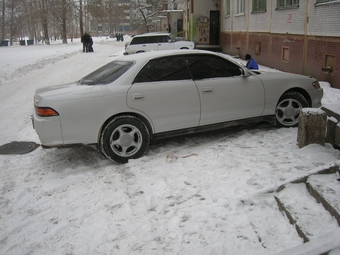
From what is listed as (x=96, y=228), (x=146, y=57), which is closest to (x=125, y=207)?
(x=96, y=228)

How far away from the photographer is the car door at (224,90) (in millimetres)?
5328

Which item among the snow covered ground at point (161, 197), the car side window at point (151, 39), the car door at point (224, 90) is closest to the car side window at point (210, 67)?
the car door at point (224, 90)

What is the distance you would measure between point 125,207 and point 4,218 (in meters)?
1.33

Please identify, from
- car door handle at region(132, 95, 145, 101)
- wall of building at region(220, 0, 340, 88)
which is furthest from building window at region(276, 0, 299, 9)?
car door handle at region(132, 95, 145, 101)

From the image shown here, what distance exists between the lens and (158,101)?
16.4 feet

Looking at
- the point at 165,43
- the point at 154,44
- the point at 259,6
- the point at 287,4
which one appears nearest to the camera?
the point at 287,4

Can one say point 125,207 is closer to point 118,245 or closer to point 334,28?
point 118,245

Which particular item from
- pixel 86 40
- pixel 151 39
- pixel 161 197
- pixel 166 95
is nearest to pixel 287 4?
pixel 151 39

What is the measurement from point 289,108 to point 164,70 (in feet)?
7.83

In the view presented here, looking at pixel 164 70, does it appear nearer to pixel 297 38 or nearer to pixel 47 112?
pixel 47 112

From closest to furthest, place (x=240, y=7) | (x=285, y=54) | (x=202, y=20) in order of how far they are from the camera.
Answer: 1. (x=285, y=54)
2. (x=240, y=7)
3. (x=202, y=20)

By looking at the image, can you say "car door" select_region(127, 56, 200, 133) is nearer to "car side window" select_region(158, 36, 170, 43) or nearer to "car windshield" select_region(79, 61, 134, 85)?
"car windshield" select_region(79, 61, 134, 85)

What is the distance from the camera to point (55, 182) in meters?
4.47

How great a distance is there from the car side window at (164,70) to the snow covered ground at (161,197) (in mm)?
1146
